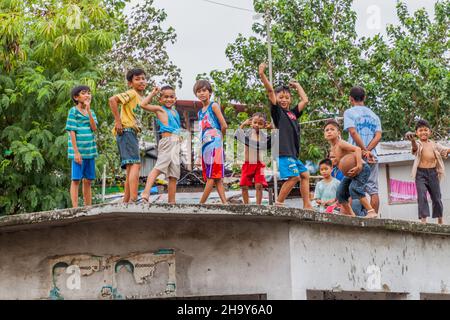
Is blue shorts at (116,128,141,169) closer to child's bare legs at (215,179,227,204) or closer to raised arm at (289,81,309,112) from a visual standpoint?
child's bare legs at (215,179,227,204)

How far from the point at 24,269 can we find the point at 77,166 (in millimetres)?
1152

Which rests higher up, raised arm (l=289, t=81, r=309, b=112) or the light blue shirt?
raised arm (l=289, t=81, r=309, b=112)

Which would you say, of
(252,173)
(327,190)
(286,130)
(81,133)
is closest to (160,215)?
(81,133)

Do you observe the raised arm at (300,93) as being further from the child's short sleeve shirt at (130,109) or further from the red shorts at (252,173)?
the child's short sleeve shirt at (130,109)

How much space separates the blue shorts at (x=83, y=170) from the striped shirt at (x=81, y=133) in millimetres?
64

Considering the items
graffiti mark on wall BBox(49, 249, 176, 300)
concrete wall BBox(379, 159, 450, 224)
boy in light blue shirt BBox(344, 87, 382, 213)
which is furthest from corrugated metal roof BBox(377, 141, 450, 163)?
graffiti mark on wall BBox(49, 249, 176, 300)

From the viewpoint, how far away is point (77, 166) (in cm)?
724

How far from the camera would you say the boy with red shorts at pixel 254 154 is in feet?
26.6

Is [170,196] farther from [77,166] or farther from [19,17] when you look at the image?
[19,17]

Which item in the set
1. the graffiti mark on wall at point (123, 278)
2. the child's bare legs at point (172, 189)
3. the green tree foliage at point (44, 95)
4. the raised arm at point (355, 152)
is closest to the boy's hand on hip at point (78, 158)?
the child's bare legs at point (172, 189)

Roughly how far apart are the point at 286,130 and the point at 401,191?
9.67m

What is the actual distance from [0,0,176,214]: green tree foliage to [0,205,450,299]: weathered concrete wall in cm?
432

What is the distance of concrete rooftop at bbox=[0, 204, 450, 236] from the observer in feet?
18.5

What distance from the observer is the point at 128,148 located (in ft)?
22.9
